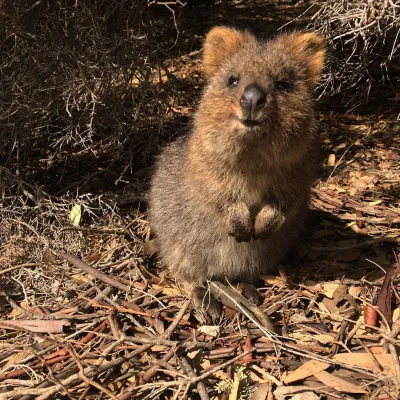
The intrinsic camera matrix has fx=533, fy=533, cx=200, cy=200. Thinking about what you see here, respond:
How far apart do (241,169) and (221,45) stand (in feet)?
3.52

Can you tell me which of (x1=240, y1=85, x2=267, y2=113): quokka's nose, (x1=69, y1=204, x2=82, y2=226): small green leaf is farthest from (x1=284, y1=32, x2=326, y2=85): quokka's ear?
(x1=69, y1=204, x2=82, y2=226): small green leaf

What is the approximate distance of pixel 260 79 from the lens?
3602 millimetres

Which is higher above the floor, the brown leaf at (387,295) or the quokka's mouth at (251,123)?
the quokka's mouth at (251,123)

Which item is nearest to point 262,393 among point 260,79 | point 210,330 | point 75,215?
point 210,330

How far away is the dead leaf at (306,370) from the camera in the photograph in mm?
3445

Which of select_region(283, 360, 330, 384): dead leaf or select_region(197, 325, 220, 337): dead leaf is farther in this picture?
select_region(197, 325, 220, 337): dead leaf

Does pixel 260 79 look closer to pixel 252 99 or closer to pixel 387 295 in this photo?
pixel 252 99

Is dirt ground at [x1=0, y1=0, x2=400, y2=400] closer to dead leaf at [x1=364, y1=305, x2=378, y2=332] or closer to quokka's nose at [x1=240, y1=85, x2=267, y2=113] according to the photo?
dead leaf at [x1=364, y1=305, x2=378, y2=332]

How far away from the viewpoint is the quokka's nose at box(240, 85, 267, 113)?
10.8ft

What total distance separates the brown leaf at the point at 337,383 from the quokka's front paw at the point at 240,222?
1.15 m

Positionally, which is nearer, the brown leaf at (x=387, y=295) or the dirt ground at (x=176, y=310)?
the dirt ground at (x=176, y=310)

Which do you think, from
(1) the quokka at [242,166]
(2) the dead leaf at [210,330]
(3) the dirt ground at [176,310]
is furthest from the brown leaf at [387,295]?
(2) the dead leaf at [210,330]

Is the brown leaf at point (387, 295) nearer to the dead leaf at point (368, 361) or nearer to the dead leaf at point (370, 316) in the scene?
the dead leaf at point (370, 316)

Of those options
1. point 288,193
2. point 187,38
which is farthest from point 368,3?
point 187,38
